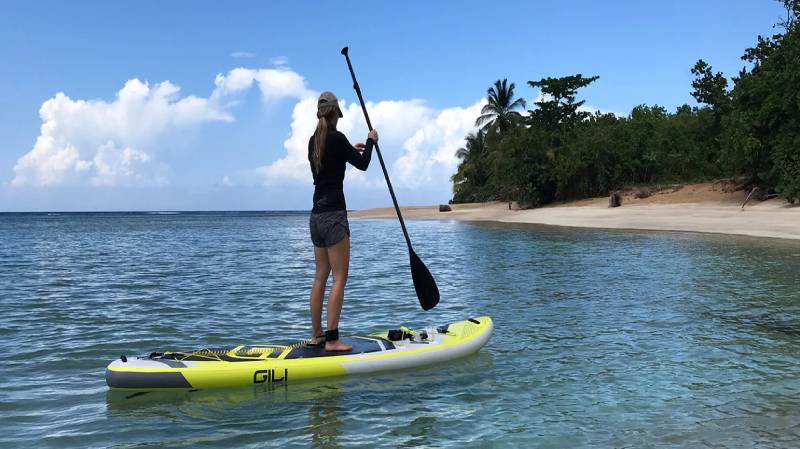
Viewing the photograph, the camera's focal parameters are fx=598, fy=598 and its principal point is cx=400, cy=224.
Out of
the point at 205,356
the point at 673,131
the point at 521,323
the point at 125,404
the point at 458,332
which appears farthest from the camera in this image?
the point at 673,131

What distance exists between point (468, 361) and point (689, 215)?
27.6 metres

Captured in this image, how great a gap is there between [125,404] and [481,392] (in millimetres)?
3390

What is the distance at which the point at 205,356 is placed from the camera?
6.18 meters

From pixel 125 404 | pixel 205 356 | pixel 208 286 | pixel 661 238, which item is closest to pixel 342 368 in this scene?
pixel 205 356

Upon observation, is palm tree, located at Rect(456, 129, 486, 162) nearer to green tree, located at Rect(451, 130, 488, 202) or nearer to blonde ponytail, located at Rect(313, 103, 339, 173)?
green tree, located at Rect(451, 130, 488, 202)

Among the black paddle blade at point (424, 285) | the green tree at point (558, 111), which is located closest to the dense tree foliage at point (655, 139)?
the green tree at point (558, 111)

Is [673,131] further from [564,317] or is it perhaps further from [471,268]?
[564,317]

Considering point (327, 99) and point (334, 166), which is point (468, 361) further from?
point (327, 99)

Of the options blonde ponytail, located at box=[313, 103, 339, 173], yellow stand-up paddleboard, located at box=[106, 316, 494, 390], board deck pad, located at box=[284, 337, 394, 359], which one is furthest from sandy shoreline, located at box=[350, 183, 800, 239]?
blonde ponytail, located at box=[313, 103, 339, 173]

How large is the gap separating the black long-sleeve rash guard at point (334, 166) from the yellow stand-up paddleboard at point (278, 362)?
1581 millimetres

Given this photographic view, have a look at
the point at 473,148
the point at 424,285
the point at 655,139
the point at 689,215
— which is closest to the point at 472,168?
the point at 473,148

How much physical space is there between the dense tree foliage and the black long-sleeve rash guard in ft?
91.4

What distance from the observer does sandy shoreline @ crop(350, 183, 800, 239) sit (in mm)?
25172

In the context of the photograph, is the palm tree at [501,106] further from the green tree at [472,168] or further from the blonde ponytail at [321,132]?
the blonde ponytail at [321,132]
